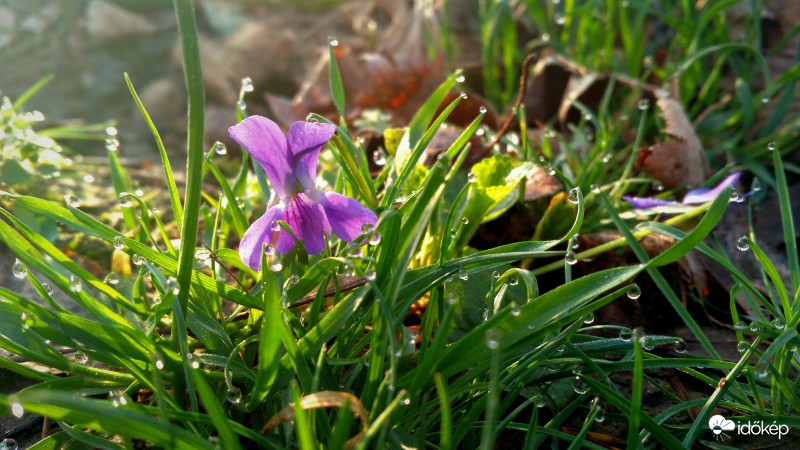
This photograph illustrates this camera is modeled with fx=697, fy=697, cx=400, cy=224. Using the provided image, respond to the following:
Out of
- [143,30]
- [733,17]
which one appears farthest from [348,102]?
[733,17]

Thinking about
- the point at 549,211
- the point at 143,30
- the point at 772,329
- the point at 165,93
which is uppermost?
the point at 143,30

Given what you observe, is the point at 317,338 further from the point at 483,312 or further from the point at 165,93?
the point at 165,93

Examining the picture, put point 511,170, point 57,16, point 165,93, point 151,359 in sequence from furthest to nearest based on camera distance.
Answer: point 57,16
point 165,93
point 511,170
point 151,359

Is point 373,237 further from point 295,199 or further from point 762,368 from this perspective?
point 762,368

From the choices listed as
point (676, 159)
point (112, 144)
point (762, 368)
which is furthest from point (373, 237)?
point (676, 159)

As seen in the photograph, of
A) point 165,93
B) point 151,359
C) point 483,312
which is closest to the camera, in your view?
point 151,359

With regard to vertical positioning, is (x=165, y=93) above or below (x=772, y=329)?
above

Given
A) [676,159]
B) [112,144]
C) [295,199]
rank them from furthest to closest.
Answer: [676,159] < [112,144] < [295,199]
